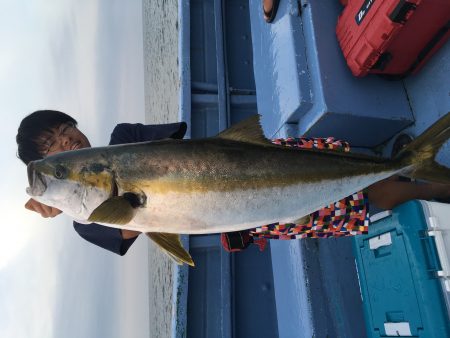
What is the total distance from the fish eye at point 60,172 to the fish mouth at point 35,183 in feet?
0.23

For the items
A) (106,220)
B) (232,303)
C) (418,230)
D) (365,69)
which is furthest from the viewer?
(232,303)

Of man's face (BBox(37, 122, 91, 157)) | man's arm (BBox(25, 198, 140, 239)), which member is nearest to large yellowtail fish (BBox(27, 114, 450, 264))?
man's arm (BBox(25, 198, 140, 239))

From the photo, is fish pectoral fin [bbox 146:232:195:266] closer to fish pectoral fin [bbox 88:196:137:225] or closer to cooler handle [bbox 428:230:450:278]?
fish pectoral fin [bbox 88:196:137:225]

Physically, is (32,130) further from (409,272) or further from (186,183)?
(409,272)

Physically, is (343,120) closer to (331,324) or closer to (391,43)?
(391,43)

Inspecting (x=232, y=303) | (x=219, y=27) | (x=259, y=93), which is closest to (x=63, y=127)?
(x=259, y=93)

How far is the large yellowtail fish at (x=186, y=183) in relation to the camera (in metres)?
1.57

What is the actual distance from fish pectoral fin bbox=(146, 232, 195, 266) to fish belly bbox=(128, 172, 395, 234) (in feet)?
0.15

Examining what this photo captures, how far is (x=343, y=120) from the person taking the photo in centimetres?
288

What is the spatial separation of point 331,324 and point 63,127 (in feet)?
8.01

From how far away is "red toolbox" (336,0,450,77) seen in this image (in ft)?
7.54

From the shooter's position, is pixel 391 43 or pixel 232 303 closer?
pixel 391 43

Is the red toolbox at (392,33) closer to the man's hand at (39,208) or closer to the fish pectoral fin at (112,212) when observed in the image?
the fish pectoral fin at (112,212)

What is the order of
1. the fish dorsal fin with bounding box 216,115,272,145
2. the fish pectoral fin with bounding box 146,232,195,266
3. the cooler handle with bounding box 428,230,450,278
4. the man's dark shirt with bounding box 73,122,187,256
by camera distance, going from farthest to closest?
the man's dark shirt with bounding box 73,122,187,256, the cooler handle with bounding box 428,230,450,278, the fish dorsal fin with bounding box 216,115,272,145, the fish pectoral fin with bounding box 146,232,195,266
